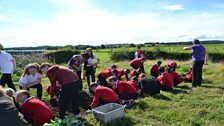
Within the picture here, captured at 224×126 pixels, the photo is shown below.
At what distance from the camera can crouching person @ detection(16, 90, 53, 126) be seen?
5.66m

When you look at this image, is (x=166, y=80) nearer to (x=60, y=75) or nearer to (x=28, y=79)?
(x=28, y=79)

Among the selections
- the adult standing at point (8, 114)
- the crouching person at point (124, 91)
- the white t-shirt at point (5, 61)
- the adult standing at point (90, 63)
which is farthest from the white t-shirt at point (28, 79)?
the adult standing at point (8, 114)

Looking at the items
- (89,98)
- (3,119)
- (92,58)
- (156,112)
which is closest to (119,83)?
(89,98)

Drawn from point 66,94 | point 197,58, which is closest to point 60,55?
point 197,58

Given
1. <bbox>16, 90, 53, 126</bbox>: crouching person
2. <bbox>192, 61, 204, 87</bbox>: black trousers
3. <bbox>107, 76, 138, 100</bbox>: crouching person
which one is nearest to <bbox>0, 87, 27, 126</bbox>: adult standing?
<bbox>16, 90, 53, 126</bbox>: crouching person

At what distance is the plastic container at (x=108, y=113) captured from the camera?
616 centimetres

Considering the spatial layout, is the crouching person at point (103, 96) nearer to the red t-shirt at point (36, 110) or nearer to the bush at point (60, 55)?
the red t-shirt at point (36, 110)

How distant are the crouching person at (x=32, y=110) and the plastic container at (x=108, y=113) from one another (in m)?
1.04

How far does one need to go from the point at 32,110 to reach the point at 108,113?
147 cm

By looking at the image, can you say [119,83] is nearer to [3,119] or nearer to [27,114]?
Answer: [27,114]

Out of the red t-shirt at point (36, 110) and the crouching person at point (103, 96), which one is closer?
the red t-shirt at point (36, 110)

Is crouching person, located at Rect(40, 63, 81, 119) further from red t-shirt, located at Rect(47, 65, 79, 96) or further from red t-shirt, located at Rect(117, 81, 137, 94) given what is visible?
red t-shirt, located at Rect(117, 81, 137, 94)

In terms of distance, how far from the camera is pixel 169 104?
7914 mm

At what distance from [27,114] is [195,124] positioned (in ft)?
10.8
